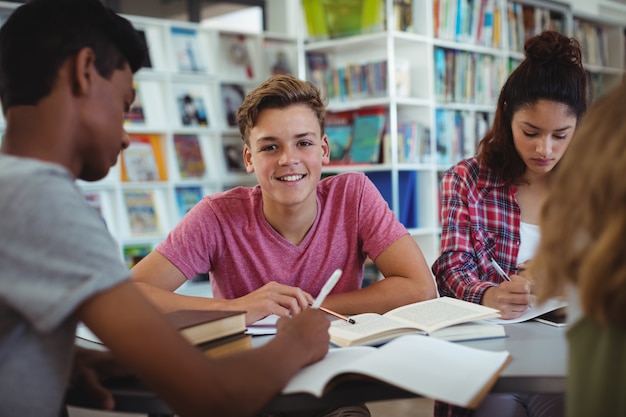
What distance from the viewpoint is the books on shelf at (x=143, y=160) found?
3998 mm

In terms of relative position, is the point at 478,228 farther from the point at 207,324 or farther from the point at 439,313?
the point at 207,324

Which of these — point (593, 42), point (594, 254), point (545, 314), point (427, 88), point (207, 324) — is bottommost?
point (545, 314)

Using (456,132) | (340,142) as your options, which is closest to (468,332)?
(340,142)

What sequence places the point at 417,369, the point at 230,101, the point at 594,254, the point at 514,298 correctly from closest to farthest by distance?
the point at 594,254
the point at 417,369
the point at 514,298
the point at 230,101

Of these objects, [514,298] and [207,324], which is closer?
[207,324]

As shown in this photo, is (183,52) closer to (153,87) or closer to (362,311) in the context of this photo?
(153,87)

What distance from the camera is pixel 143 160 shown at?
4.07m

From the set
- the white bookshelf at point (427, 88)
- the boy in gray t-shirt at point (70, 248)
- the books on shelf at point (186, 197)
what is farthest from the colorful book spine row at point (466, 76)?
the boy in gray t-shirt at point (70, 248)

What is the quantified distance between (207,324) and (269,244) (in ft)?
2.24

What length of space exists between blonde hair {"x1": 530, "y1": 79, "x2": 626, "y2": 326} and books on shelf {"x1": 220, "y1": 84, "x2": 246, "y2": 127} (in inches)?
149

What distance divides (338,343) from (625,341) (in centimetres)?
55

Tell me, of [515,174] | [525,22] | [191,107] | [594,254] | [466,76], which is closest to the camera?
[594,254]

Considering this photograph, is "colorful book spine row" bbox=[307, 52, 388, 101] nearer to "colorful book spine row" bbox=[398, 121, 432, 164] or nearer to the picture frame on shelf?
"colorful book spine row" bbox=[398, 121, 432, 164]

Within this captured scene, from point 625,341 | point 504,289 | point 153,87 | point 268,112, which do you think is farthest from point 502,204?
point 153,87
